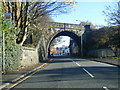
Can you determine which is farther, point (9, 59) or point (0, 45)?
point (9, 59)

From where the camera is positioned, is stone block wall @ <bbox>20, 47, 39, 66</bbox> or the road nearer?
the road

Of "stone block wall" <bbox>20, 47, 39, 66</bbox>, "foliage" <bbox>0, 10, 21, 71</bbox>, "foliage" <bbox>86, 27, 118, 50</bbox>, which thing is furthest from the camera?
"foliage" <bbox>86, 27, 118, 50</bbox>

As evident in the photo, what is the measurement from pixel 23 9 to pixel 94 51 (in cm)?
3711

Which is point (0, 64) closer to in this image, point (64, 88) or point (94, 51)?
point (64, 88)

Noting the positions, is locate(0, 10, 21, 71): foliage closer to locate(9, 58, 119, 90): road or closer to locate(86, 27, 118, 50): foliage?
locate(9, 58, 119, 90): road

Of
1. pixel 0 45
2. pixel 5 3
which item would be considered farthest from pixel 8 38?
pixel 5 3

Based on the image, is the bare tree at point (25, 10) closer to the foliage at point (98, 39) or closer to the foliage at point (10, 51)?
the foliage at point (10, 51)

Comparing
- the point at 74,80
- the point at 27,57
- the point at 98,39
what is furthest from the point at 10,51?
the point at 98,39

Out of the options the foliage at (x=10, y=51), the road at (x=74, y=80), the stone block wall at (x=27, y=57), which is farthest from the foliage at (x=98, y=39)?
the road at (x=74, y=80)

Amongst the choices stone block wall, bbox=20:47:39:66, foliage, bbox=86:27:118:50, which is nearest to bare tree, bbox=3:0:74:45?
stone block wall, bbox=20:47:39:66

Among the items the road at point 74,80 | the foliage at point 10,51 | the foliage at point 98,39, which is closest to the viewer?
the road at point 74,80

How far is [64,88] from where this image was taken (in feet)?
29.3

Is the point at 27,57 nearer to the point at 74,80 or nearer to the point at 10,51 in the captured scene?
the point at 10,51

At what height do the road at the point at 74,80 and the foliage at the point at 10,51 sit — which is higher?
the foliage at the point at 10,51
